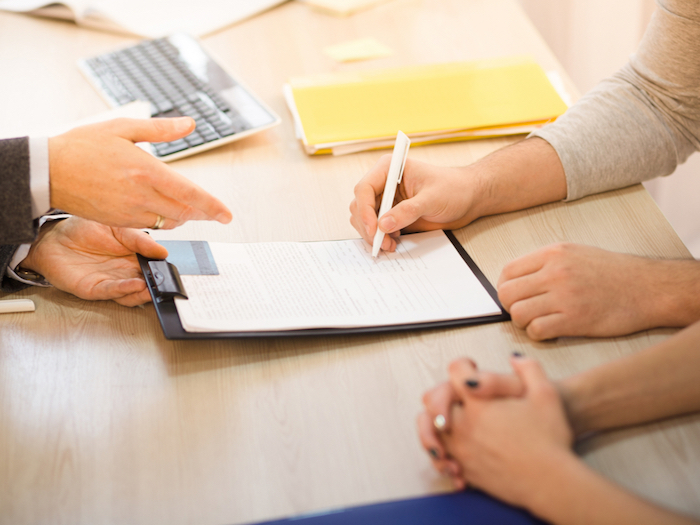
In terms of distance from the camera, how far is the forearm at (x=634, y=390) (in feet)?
1.90

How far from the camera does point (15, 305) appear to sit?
745mm

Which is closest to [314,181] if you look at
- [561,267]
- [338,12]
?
[561,267]

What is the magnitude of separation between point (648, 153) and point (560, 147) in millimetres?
139

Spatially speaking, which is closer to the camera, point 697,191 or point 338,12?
point 338,12

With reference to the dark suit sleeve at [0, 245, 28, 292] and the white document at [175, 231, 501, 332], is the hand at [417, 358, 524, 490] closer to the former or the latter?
the white document at [175, 231, 501, 332]

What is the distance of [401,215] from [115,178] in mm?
365

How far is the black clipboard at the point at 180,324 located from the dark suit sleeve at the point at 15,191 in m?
0.14

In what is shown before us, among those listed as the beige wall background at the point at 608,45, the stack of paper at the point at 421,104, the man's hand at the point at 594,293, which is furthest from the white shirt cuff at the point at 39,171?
the beige wall background at the point at 608,45

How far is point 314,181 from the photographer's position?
39.2 inches

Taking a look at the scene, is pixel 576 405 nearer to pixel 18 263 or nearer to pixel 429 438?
pixel 429 438

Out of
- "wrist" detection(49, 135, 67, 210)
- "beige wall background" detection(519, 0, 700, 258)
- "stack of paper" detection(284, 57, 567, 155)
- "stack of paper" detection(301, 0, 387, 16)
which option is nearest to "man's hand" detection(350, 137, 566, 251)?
"stack of paper" detection(284, 57, 567, 155)

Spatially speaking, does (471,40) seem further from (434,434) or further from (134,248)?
(434,434)

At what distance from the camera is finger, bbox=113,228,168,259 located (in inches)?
29.8

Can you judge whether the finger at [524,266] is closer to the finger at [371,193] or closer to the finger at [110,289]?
the finger at [371,193]
